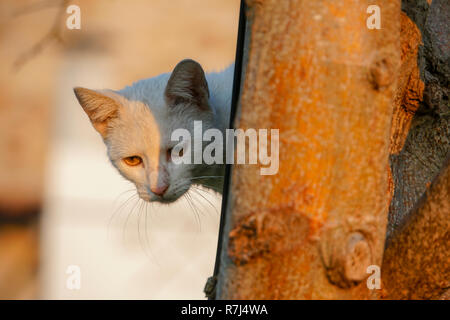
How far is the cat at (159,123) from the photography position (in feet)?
5.26

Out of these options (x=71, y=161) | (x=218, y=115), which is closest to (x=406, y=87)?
(x=218, y=115)

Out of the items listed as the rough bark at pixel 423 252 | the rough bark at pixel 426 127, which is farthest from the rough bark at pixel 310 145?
the rough bark at pixel 426 127

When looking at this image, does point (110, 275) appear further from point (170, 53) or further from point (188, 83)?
point (188, 83)

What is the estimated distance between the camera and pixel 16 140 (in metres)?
2.96

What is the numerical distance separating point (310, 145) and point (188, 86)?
0.87 m

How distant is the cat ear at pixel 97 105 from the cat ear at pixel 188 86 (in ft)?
0.61

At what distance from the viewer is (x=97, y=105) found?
1.67m

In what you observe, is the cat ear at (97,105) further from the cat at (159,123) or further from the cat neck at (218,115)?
the cat neck at (218,115)

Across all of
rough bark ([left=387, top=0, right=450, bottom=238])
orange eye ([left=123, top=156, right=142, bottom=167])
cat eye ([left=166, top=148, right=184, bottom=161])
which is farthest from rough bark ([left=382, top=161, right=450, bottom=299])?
orange eye ([left=123, top=156, right=142, bottom=167])

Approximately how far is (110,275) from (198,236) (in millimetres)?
521

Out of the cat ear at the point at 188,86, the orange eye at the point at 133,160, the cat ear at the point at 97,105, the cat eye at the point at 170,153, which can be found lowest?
the orange eye at the point at 133,160

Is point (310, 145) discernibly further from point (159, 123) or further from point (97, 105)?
point (97, 105)

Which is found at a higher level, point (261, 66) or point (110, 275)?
point (261, 66)
